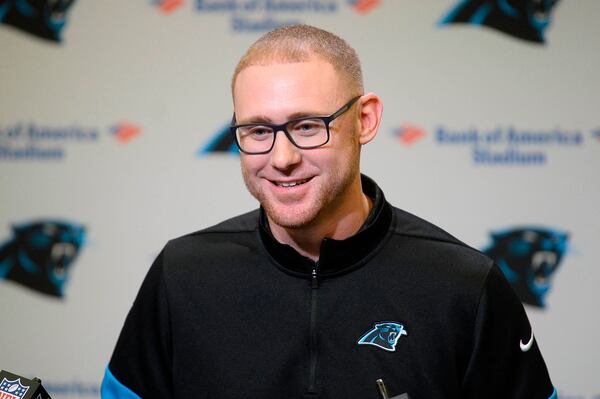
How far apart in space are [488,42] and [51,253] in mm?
1559

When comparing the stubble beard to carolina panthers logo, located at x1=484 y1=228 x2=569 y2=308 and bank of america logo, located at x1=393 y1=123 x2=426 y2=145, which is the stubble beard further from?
carolina panthers logo, located at x1=484 y1=228 x2=569 y2=308

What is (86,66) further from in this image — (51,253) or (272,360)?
(272,360)

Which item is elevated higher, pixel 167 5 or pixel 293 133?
pixel 167 5

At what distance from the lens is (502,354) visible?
125 cm

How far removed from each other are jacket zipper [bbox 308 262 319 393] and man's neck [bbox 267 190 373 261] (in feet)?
0.16

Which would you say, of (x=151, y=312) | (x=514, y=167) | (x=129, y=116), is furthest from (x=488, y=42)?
(x=151, y=312)

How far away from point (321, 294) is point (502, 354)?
0.31 meters

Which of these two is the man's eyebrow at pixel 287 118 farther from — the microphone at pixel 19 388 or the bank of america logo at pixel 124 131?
the bank of america logo at pixel 124 131

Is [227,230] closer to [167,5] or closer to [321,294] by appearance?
[321,294]

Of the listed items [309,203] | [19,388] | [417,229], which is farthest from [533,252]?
[19,388]

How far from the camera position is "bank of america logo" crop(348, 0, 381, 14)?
2420mm

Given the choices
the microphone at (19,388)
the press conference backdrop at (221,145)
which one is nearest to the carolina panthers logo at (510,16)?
the press conference backdrop at (221,145)

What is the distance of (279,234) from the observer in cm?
134

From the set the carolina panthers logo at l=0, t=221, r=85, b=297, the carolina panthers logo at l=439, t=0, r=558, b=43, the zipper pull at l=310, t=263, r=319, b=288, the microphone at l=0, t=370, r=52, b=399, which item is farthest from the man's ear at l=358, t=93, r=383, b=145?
the carolina panthers logo at l=0, t=221, r=85, b=297
